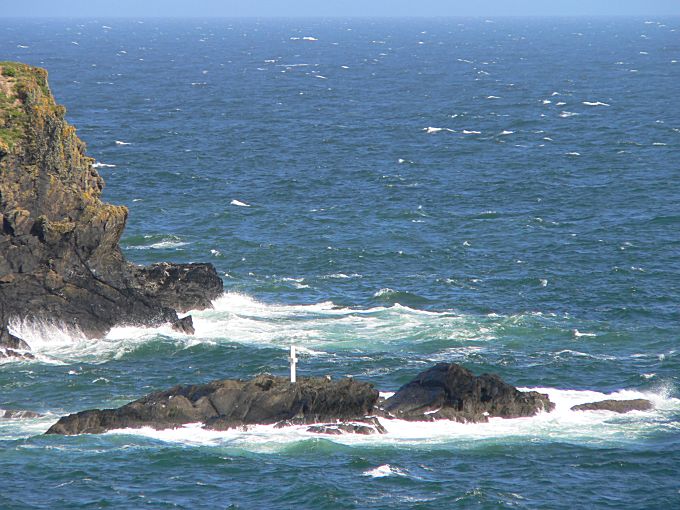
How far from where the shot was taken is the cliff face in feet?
242

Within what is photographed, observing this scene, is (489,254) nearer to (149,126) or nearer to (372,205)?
(372,205)

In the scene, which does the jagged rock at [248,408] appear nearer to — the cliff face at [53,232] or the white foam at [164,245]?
the cliff face at [53,232]

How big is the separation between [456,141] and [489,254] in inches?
2135

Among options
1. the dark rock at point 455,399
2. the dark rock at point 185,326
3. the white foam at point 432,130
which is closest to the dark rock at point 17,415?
the dark rock at point 185,326

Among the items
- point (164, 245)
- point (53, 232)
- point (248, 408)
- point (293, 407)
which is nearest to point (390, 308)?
point (164, 245)

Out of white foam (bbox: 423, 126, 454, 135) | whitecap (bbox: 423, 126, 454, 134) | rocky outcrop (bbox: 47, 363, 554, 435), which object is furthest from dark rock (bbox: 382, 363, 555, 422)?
whitecap (bbox: 423, 126, 454, 134)

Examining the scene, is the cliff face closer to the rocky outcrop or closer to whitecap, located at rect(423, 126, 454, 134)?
the rocky outcrop

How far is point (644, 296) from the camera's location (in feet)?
279

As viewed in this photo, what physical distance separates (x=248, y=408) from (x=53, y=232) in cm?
1985

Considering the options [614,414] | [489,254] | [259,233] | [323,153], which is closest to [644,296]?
[489,254]

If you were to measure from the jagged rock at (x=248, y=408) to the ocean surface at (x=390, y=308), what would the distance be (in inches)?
40.0

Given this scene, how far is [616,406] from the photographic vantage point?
64438 millimetres

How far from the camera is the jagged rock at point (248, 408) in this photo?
6044 cm

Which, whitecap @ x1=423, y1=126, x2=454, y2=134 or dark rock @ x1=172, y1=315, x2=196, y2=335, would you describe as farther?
whitecap @ x1=423, y1=126, x2=454, y2=134
